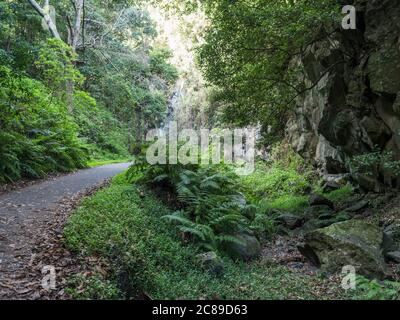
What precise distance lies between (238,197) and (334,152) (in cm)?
478

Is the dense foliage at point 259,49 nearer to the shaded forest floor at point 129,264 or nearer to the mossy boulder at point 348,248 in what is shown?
the mossy boulder at point 348,248

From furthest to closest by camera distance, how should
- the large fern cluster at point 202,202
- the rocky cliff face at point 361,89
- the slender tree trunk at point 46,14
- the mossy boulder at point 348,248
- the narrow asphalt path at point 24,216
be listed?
the slender tree trunk at point 46,14 < the rocky cliff face at point 361,89 < the large fern cluster at point 202,202 < the mossy boulder at point 348,248 < the narrow asphalt path at point 24,216

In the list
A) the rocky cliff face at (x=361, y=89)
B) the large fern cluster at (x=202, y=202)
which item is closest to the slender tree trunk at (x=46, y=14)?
the large fern cluster at (x=202, y=202)

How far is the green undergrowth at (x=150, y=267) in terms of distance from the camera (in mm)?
5133

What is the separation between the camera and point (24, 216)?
305 inches

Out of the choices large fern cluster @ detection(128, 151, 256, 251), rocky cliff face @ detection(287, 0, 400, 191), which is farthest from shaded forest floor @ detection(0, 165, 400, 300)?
rocky cliff face @ detection(287, 0, 400, 191)

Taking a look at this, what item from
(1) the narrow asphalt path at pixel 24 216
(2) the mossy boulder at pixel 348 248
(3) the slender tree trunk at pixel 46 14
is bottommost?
(2) the mossy boulder at pixel 348 248

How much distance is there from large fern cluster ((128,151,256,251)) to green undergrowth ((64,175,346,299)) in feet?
1.50

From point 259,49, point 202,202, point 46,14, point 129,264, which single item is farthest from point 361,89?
point 46,14

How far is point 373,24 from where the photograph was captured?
10273mm

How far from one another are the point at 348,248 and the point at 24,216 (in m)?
6.50

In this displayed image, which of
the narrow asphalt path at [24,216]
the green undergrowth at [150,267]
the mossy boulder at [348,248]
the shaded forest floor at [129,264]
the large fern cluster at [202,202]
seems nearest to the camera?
the shaded forest floor at [129,264]

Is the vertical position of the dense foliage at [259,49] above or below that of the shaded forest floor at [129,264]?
above

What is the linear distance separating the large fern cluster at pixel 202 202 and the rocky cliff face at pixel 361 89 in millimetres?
3962
